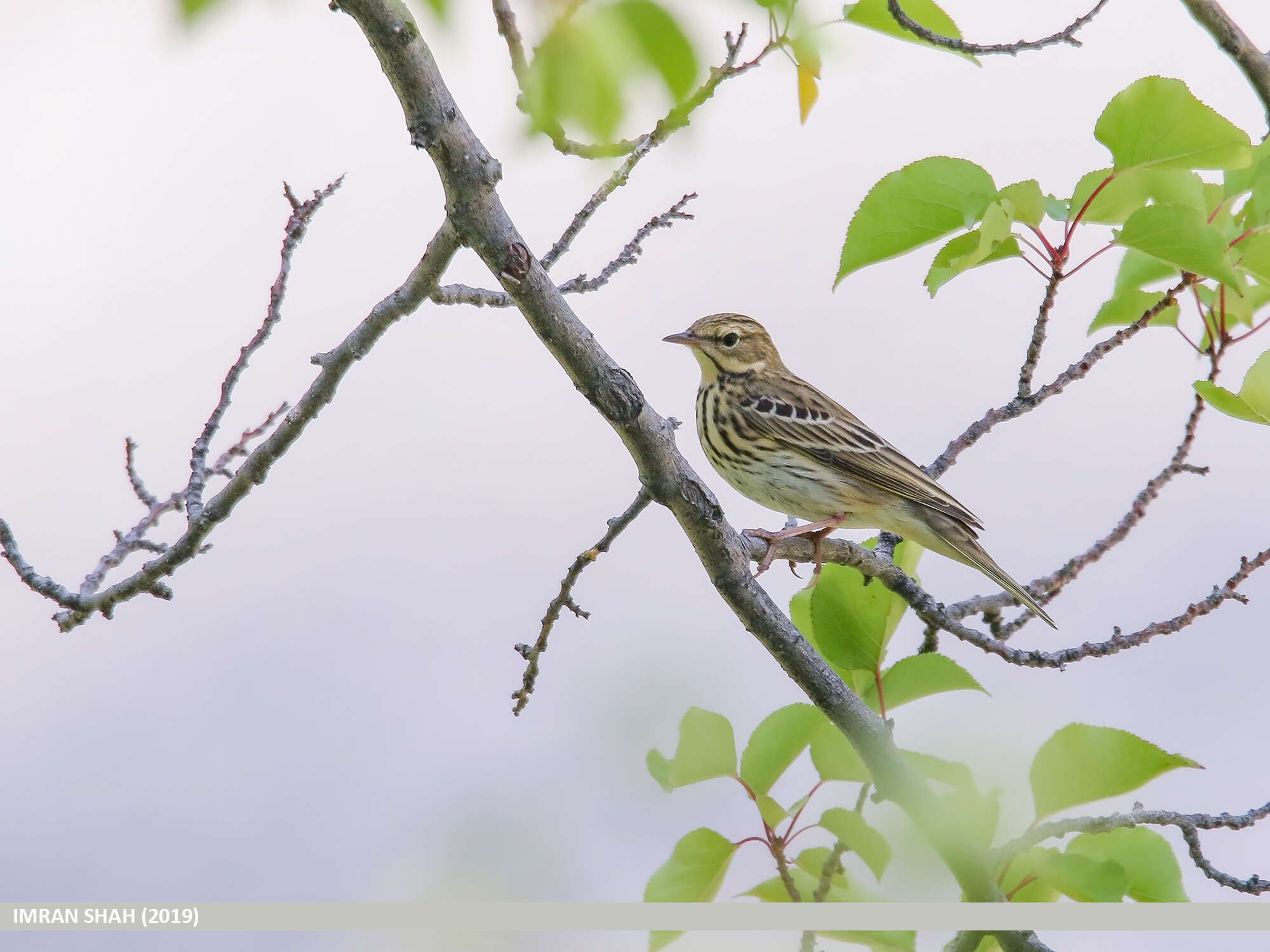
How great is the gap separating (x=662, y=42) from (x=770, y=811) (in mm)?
1814

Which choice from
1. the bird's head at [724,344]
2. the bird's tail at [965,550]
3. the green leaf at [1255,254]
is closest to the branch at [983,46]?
the green leaf at [1255,254]

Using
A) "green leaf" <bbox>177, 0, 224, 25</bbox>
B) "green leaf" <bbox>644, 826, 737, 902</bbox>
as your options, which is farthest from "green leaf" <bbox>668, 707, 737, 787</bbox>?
"green leaf" <bbox>177, 0, 224, 25</bbox>

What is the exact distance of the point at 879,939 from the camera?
2430mm

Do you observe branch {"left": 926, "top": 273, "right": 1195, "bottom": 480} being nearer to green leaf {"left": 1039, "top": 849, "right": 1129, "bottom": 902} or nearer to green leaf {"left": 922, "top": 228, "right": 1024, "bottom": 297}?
green leaf {"left": 922, "top": 228, "right": 1024, "bottom": 297}

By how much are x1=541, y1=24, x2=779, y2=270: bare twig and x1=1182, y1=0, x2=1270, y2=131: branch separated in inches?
84.7

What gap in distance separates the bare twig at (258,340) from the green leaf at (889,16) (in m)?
2.04

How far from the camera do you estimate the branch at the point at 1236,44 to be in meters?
4.11

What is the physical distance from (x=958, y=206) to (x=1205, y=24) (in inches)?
75.2

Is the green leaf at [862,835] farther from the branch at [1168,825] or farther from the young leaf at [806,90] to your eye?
the young leaf at [806,90]


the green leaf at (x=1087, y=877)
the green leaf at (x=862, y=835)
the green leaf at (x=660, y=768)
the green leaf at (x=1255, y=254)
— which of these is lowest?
the green leaf at (x=1087, y=877)

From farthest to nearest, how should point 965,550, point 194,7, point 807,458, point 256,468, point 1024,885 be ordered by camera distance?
point 807,458 < point 965,550 < point 256,468 < point 1024,885 < point 194,7

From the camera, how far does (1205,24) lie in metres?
4.13

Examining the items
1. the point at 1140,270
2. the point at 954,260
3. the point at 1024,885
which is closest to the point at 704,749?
the point at 1024,885

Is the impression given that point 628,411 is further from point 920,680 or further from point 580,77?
point 580,77
